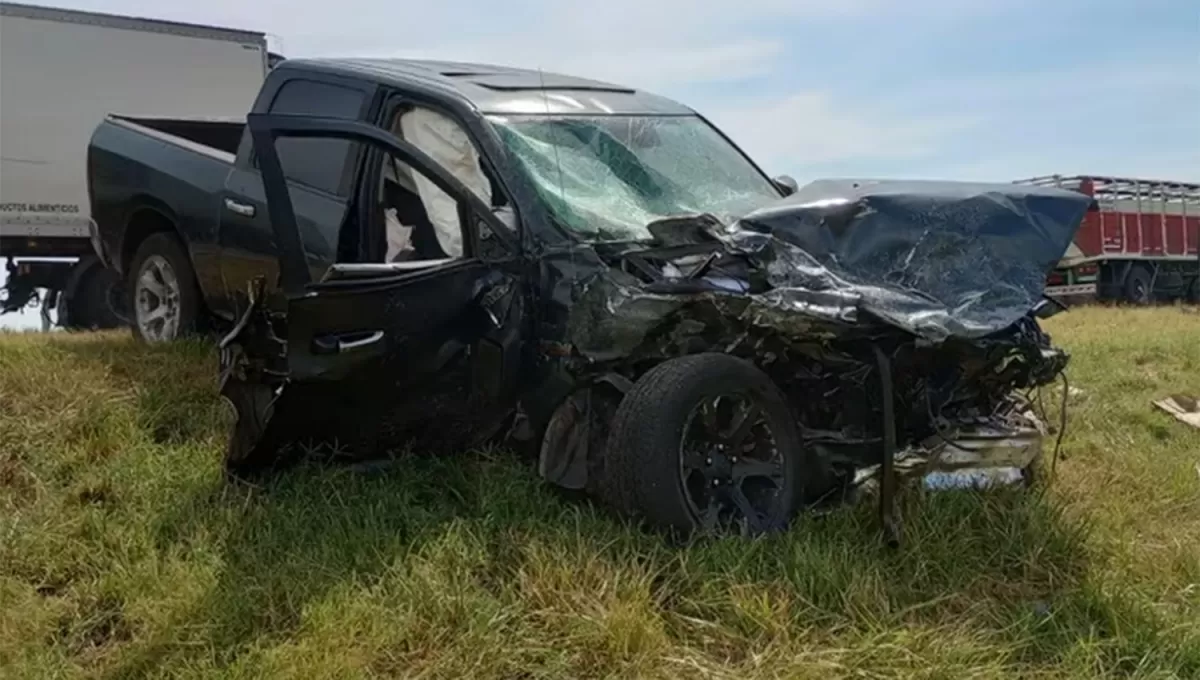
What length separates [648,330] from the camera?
390 centimetres

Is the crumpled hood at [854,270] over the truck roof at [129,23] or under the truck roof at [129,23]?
under

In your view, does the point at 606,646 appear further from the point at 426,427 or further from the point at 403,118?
the point at 403,118

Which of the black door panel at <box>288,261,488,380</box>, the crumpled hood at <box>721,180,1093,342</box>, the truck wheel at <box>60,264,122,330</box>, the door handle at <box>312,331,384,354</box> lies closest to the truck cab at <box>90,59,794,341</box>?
the black door panel at <box>288,261,488,380</box>

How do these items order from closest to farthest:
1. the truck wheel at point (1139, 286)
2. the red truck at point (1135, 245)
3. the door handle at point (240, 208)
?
1. the door handle at point (240, 208)
2. the red truck at point (1135, 245)
3. the truck wheel at point (1139, 286)

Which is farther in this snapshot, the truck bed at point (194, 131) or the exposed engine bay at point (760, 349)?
the truck bed at point (194, 131)

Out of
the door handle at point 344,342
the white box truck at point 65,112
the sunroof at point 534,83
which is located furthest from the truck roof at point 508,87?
the white box truck at point 65,112

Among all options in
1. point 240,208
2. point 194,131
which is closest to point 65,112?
point 194,131

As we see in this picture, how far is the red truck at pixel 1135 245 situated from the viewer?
21.0 metres

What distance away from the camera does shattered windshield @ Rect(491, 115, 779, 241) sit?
4.35m

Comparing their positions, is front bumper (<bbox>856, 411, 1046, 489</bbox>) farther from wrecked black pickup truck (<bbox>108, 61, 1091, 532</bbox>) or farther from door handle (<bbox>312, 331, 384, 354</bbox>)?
door handle (<bbox>312, 331, 384, 354</bbox>)

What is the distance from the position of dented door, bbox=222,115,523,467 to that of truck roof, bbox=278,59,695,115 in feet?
2.56

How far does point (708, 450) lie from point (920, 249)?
3.64 feet

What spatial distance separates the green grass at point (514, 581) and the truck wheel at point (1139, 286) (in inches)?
762

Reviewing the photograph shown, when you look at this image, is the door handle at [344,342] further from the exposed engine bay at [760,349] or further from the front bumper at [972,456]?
the front bumper at [972,456]
